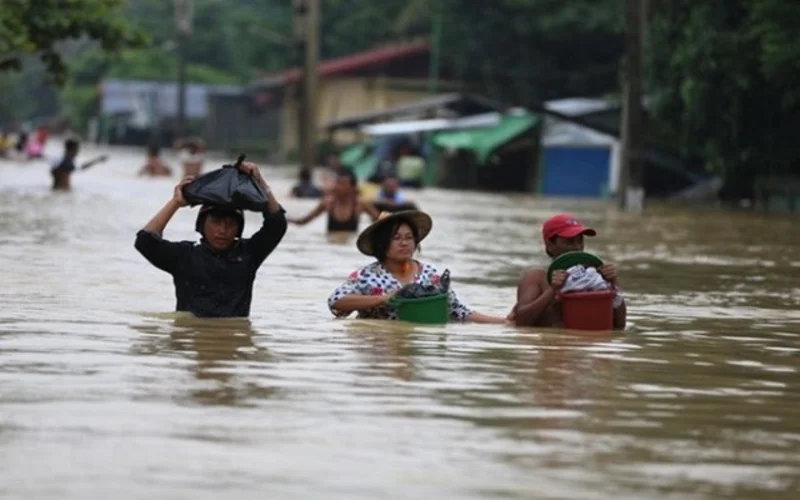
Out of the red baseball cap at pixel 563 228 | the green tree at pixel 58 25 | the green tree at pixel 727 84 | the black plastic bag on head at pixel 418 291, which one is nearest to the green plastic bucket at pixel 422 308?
the black plastic bag on head at pixel 418 291

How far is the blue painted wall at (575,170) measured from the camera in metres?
55.3

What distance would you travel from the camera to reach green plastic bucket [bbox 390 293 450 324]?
12.1 metres

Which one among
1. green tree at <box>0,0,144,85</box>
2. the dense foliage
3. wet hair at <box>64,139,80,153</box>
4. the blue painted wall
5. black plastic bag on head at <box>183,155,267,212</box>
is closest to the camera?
black plastic bag on head at <box>183,155,267,212</box>

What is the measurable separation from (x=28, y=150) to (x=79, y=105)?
5333cm

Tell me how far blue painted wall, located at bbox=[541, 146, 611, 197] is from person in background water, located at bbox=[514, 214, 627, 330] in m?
42.6

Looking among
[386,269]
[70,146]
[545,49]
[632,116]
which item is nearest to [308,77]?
[70,146]

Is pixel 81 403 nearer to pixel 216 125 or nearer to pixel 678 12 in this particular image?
pixel 678 12

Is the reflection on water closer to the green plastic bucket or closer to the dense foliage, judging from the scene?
the green plastic bucket

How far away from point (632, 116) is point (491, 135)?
17.7m

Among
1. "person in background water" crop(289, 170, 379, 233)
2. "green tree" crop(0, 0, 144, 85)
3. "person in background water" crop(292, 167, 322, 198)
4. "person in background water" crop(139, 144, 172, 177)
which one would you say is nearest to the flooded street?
"person in background water" crop(289, 170, 379, 233)

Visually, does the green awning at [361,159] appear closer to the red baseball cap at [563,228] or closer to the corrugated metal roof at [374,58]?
the corrugated metal roof at [374,58]

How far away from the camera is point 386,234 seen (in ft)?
40.0

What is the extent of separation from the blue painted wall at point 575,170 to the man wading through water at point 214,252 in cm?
4280

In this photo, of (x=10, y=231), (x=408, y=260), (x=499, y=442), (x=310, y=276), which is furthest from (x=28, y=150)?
(x=499, y=442)
